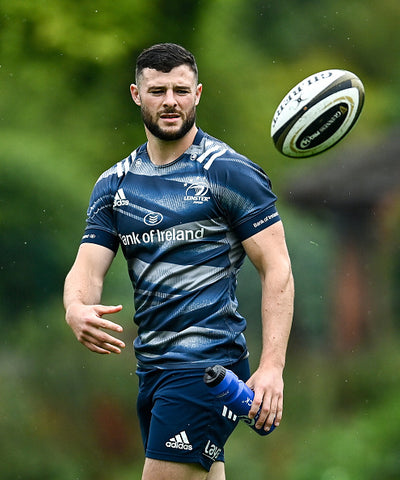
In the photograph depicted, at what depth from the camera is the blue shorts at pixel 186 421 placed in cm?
359

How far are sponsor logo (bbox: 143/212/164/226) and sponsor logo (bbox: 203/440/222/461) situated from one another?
0.79 m

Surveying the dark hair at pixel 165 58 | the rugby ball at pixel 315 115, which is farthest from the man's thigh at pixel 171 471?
the rugby ball at pixel 315 115

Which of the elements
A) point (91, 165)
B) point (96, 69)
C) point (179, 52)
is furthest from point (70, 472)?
→ point (179, 52)

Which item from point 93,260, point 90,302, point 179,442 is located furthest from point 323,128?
point 179,442

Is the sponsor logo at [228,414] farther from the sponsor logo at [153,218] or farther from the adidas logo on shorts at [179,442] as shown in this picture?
the sponsor logo at [153,218]

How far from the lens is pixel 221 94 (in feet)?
24.9

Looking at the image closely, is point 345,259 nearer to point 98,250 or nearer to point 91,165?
point 91,165

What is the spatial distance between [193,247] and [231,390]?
0.56m

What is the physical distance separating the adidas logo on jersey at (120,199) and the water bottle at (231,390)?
73 cm

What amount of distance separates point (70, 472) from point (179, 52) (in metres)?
3.98

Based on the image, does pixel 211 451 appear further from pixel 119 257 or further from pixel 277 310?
pixel 119 257

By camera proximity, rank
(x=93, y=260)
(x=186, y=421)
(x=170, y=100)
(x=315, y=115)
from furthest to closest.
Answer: (x=315, y=115) → (x=93, y=260) → (x=170, y=100) → (x=186, y=421)

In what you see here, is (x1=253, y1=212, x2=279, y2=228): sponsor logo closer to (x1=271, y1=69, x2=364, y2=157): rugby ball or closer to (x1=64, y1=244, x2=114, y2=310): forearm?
(x1=64, y1=244, x2=114, y2=310): forearm

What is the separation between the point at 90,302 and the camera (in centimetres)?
378
